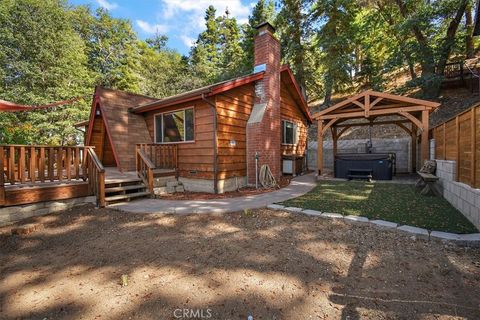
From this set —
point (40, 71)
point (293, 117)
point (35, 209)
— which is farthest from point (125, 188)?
point (40, 71)

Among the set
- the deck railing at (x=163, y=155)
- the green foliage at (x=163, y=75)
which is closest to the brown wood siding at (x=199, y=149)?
the deck railing at (x=163, y=155)

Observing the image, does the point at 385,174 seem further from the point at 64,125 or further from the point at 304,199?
the point at 64,125

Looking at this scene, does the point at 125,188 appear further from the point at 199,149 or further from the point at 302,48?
the point at 302,48

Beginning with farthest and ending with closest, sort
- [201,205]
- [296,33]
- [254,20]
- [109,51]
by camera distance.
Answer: [109,51] < [254,20] < [296,33] < [201,205]

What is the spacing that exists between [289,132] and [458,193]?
24.8 ft

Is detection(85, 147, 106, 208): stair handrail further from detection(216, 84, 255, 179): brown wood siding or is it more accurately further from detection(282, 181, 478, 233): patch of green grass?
detection(282, 181, 478, 233): patch of green grass

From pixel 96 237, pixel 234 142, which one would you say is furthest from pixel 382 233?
pixel 234 142

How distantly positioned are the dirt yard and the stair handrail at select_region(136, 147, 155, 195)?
262cm

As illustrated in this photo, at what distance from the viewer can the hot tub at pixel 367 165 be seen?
29.0 ft

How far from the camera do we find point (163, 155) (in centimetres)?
811

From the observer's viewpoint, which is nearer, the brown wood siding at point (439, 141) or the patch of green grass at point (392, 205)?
the patch of green grass at point (392, 205)

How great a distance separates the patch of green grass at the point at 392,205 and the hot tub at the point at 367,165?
1.53m

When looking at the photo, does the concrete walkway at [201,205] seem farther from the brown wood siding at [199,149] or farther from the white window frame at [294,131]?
the white window frame at [294,131]

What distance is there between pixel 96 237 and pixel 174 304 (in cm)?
247
